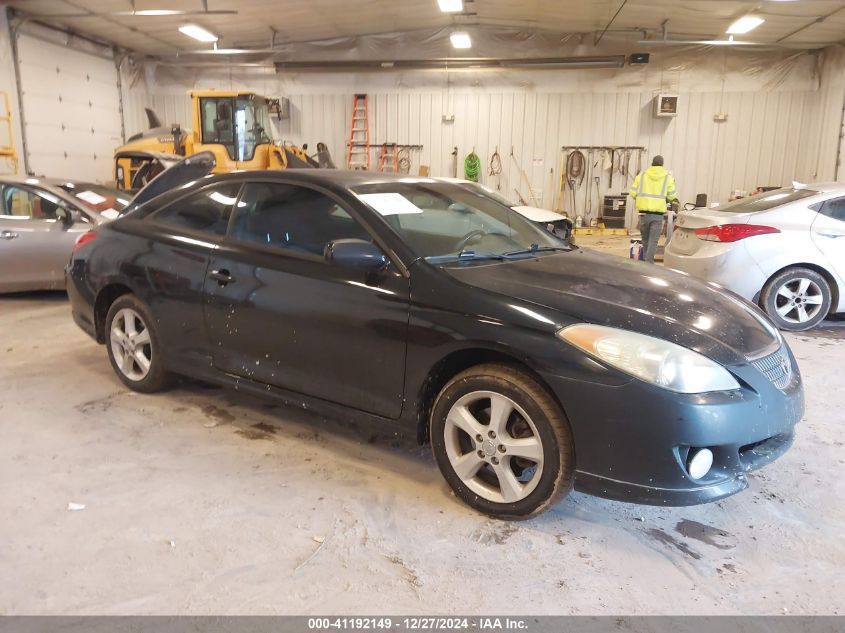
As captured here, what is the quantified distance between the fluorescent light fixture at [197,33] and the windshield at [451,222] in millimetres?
12012

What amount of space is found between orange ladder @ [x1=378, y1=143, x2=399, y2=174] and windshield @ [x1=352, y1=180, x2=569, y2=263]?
12511 millimetres

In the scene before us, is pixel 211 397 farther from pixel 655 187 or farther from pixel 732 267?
pixel 655 187

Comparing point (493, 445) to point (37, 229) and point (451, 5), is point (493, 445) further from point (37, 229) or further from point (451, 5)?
point (451, 5)

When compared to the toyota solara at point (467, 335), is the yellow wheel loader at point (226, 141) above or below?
above

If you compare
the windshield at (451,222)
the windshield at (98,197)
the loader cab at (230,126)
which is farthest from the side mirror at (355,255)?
the loader cab at (230,126)

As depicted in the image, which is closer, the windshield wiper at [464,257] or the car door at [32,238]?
the windshield wiper at [464,257]

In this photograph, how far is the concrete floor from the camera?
7.13 feet

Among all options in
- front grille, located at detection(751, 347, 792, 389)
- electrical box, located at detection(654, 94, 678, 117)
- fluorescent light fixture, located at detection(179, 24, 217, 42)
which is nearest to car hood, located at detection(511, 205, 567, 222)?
front grille, located at detection(751, 347, 792, 389)

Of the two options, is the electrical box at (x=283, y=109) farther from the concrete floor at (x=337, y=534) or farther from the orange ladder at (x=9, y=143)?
the concrete floor at (x=337, y=534)

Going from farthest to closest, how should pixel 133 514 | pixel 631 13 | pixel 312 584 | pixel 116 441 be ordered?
pixel 631 13
pixel 116 441
pixel 133 514
pixel 312 584

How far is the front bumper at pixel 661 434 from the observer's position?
226cm

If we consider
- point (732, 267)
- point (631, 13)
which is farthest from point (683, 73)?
point (732, 267)

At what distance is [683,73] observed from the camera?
14711 millimetres
